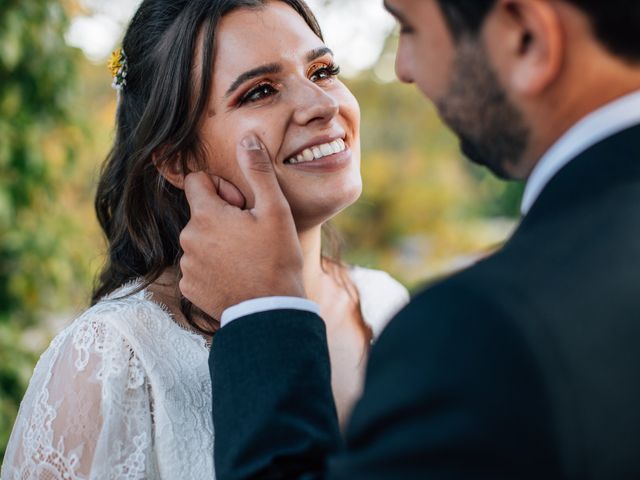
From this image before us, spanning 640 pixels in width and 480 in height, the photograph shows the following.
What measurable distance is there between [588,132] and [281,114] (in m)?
1.22


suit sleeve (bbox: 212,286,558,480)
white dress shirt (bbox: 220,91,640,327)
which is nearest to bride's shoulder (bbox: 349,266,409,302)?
white dress shirt (bbox: 220,91,640,327)

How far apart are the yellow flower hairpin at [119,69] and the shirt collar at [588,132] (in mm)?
1741

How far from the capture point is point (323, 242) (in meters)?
3.39

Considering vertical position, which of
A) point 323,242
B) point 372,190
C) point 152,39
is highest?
point 152,39

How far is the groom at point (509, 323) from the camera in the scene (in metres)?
0.88

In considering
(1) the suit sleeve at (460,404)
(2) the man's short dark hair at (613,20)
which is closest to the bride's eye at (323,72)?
(2) the man's short dark hair at (613,20)

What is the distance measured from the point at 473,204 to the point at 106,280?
11.5m

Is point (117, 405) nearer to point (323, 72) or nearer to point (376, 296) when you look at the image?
point (323, 72)

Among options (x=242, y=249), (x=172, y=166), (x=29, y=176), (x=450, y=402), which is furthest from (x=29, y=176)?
(x=450, y=402)

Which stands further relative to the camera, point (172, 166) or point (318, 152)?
point (172, 166)

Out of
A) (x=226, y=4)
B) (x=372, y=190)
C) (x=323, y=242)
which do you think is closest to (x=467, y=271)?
(x=226, y=4)

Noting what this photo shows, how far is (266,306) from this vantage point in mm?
1398

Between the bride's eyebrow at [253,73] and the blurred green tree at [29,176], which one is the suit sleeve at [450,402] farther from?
the blurred green tree at [29,176]

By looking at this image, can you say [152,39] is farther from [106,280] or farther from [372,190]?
[372,190]
